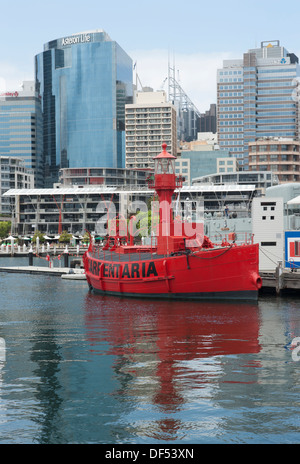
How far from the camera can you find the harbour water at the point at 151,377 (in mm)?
18562

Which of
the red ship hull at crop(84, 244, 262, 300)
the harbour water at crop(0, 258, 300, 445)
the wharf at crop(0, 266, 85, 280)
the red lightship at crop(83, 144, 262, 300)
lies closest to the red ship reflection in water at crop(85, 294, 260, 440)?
the harbour water at crop(0, 258, 300, 445)

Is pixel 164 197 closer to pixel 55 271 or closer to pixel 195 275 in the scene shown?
pixel 195 275

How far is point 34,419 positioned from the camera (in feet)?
63.9

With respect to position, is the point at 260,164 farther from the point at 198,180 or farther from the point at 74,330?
the point at 74,330

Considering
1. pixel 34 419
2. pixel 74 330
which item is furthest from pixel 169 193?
pixel 34 419

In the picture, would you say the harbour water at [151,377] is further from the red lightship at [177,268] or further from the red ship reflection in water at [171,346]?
the red lightship at [177,268]

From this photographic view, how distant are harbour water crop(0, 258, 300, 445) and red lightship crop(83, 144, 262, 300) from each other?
3.60 m

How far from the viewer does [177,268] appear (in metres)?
47.2

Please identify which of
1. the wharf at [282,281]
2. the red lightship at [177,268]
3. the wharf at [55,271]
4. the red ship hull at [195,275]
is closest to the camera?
the red ship hull at [195,275]

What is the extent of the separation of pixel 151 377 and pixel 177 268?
23183 millimetres

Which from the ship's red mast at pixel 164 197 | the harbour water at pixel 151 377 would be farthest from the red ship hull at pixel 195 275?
the harbour water at pixel 151 377

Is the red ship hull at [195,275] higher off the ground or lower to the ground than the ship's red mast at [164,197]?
lower

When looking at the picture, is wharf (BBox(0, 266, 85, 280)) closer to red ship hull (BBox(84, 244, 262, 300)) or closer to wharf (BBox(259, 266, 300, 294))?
red ship hull (BBox(84, 244, 262, 300))

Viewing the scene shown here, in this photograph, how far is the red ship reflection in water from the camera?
2197cm
